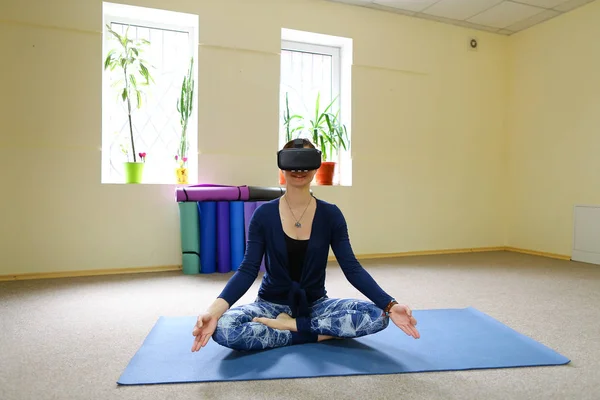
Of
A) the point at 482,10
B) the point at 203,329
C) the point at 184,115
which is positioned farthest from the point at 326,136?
the point at 203,329

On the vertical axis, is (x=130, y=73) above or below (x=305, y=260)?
above

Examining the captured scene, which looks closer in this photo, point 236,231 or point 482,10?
point 236,231

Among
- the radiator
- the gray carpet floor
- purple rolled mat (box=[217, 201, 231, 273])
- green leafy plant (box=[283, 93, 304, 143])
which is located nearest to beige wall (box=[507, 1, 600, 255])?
the radiator

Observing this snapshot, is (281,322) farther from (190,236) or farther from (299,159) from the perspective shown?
(190,236)

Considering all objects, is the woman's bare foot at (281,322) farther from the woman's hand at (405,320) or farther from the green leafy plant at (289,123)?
the green leafy plant at (289,123)

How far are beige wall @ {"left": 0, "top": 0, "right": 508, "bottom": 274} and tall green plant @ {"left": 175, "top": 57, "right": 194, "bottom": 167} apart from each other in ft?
0.42

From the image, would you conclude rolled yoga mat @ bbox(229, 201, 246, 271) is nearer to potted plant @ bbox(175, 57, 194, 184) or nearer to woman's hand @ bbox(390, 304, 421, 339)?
potted plant @ bbox(175, 57, 194, 184)

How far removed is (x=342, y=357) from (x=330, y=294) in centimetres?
117

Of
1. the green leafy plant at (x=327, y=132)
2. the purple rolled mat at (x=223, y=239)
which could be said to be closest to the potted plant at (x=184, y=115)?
the purple rolled mat at (x=223, y=239)

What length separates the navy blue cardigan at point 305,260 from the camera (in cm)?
181

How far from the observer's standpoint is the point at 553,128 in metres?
4.63

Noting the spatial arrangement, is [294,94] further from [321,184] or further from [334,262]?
[334,262]

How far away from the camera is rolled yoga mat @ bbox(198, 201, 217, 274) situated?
3.51 metres

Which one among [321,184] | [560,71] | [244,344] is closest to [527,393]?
[244,344]
